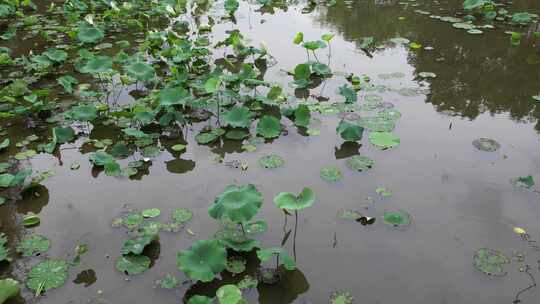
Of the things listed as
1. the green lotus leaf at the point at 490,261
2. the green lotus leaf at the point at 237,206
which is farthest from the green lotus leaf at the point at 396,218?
the green lotus leaf at the point at 237,206

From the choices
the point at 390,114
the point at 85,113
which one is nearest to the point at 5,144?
the point at 85,113

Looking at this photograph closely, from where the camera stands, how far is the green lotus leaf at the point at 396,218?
313 centimetres

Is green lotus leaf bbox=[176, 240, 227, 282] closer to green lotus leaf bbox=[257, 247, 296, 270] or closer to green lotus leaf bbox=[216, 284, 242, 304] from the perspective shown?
green lotus leaf bbox=[216, 284, 242, 304]

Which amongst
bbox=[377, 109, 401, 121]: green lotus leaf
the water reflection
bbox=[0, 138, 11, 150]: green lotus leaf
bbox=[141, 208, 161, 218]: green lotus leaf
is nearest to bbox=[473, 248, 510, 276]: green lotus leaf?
bbox=[377, 109, 401, 121]: green lotus leaf

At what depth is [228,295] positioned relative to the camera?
7.88 ft

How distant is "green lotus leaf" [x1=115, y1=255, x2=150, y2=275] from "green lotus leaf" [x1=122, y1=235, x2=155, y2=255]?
5 cm

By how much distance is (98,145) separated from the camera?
13.5ft

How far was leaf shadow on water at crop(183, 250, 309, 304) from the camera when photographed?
264cm

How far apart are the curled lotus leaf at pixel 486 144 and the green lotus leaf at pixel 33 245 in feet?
12.1

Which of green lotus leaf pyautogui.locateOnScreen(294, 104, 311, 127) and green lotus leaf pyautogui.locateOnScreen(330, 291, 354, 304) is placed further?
green lotus leaf pyautogui.locateOnScreen(294, 104, 311, 127)

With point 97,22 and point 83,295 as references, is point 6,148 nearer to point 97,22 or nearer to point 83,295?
point 83,295

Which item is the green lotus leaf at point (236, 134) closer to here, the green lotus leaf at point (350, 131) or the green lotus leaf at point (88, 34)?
the green lotus leaf at point (350, 131)

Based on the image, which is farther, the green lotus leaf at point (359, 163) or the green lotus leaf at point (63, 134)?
the green lotus leaf at point (63, 134)

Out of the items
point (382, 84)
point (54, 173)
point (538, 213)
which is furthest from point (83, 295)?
point (382, 84)
